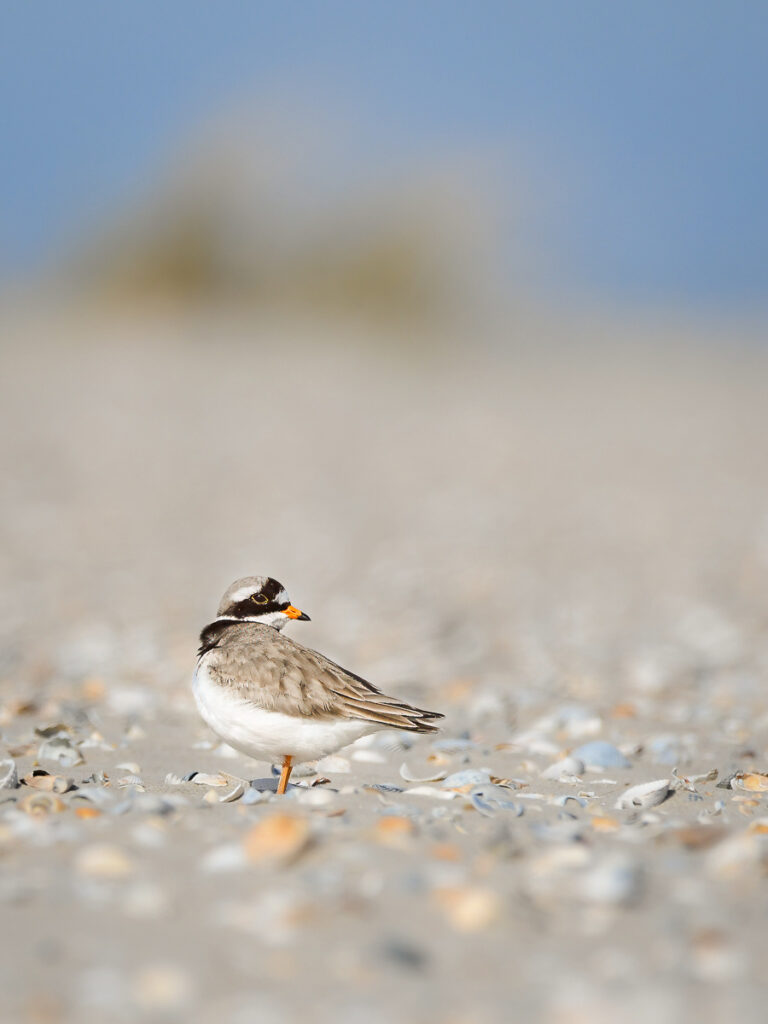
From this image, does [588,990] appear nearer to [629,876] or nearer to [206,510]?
[629,876]

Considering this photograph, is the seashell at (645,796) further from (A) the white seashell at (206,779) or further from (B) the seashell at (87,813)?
(B) the seashell at (87,813)

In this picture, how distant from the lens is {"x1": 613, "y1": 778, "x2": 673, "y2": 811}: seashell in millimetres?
4906

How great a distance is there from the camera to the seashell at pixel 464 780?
5215 mm

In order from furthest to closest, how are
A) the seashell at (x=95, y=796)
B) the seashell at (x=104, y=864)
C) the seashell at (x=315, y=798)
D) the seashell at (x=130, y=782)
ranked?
the seashell at (x=130, y=782)
the seashell at (x=315, y=798)
the seashell at (x=95, y=796)
the seashell at (x=104, y=864)

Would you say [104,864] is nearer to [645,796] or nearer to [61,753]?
[61,753]

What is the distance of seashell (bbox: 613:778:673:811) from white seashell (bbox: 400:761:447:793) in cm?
91

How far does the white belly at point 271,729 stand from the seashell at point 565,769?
3.43 feet

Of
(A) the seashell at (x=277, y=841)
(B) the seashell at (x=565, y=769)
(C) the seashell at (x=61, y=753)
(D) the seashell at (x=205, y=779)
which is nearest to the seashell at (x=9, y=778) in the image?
(C) the seashell at (x=61, y=753)

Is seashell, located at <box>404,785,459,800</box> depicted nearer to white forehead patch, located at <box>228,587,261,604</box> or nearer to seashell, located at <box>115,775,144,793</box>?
seashell, located at <box>115,775,144,793</box>

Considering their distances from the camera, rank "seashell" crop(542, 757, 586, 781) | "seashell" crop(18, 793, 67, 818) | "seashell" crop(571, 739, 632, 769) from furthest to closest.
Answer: "seashell" crop(571, 739, 632, 769)
"seashell" crop(542, 757, 586, 781)
"seashell" crop(18, 793, 67, 818)

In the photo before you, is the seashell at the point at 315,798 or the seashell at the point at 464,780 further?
the seashell at the point at 464,780

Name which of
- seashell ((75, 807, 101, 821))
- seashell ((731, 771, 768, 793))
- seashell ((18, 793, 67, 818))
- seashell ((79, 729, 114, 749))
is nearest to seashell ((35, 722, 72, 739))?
seashell ((79, 729, 114, 749))

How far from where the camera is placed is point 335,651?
9.32 m

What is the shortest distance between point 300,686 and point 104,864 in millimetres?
1773
